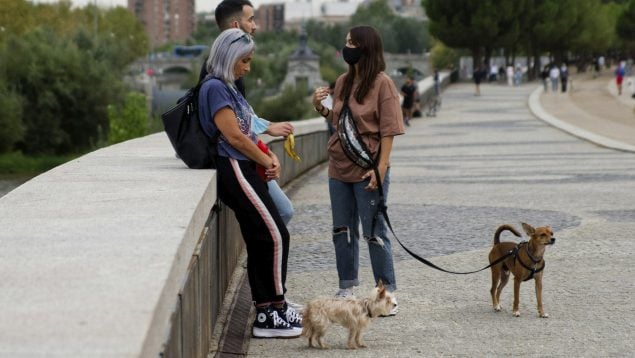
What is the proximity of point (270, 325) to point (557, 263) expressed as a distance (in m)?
3.42

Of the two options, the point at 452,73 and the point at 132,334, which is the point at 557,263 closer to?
the point at 132,334

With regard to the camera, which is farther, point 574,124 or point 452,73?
point 452,73

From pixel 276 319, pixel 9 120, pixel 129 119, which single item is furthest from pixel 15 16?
pixel 276 319

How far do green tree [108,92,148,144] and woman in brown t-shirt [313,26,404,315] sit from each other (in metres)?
50.9

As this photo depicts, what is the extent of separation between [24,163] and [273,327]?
5572 cm

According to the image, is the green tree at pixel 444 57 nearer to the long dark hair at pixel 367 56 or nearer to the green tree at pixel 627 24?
the green tree at pixel 627 24

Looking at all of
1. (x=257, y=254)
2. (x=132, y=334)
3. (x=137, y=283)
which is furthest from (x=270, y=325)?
(x=132, y=334)

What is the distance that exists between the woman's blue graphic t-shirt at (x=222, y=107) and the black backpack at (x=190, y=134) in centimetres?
5

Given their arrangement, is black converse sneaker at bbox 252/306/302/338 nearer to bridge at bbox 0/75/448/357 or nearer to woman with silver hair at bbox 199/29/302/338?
woman with silver hair at bbox 199/29/302/338

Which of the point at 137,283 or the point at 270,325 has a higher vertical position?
the point at 137,283

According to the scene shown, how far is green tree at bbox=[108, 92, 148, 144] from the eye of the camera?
59.4 meters

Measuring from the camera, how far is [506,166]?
21.9m

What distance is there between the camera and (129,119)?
A: 60531 mm

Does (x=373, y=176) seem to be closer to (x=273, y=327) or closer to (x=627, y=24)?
(x=273, y=327)
